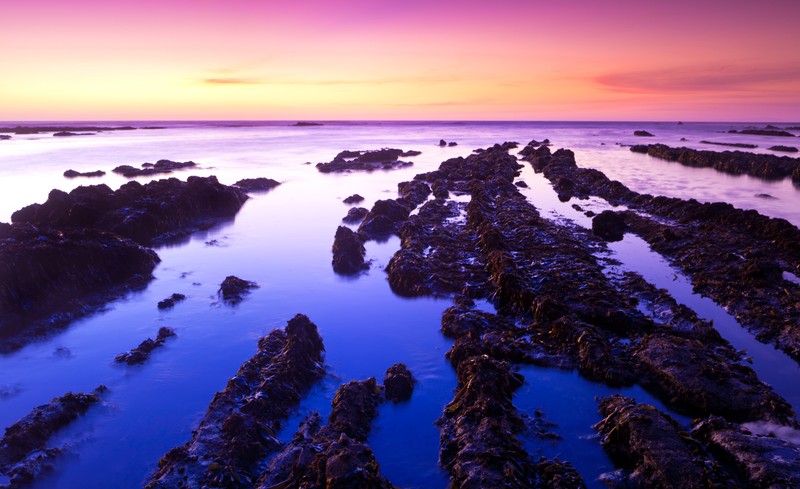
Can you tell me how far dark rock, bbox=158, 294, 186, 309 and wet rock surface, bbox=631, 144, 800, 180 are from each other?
4015 centimetres

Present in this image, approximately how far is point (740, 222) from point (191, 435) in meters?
20.0

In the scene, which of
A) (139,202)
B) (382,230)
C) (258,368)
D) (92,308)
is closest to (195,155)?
(139,202)

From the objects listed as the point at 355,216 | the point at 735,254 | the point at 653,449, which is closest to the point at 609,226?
the point at 735,254

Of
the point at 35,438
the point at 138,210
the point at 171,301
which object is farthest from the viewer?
the point at 138,210

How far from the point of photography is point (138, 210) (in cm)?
1817

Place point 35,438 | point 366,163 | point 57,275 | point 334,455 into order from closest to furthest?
point 334,455 → point 35,438 → point 57,275 → point 366,163

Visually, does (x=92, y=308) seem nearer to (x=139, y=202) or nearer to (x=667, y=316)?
(x=139, y=202)

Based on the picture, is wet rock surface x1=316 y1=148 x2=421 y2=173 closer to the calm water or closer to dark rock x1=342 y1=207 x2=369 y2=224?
dark rock x1=342 y1=207 x2=369 y2=224

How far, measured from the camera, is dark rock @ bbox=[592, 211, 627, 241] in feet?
58.4

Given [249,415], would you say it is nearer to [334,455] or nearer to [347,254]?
[334,455]

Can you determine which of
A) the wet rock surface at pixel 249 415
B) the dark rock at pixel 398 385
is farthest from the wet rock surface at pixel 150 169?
the dark rock at pixel 398 385

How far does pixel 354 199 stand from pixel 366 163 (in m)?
20.9

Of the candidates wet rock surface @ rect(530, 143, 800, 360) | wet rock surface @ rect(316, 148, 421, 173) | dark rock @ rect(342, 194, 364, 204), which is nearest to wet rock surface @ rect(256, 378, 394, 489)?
wet rock surface @ rect(530, 143, 800, 360)

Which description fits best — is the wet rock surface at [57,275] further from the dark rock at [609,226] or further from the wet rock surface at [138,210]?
the dark rock at [609,226]
